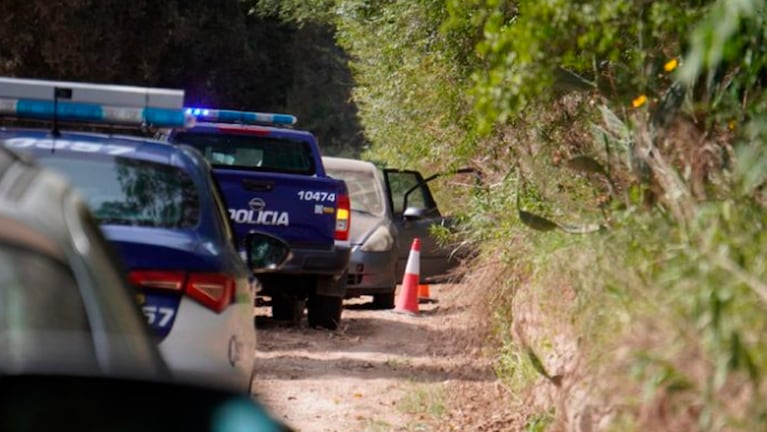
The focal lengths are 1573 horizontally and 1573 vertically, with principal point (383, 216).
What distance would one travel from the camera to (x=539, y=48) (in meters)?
6.91

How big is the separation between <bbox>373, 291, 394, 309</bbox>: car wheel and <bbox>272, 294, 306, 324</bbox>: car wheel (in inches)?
106

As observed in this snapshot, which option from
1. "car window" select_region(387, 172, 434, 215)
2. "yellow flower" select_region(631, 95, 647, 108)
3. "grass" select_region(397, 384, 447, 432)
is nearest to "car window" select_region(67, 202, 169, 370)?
"yellow flower" select_region(631, 95, 647, 108)

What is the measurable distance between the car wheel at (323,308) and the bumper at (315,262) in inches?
18.6

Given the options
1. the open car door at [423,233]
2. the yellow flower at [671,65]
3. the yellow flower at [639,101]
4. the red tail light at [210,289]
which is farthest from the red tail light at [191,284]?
the open car door at [423,233]

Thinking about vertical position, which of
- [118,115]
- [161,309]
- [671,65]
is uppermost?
[671,65]

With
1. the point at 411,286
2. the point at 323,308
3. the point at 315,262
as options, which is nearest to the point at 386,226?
the point at 411,286

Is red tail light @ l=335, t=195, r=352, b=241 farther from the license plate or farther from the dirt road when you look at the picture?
the license plate

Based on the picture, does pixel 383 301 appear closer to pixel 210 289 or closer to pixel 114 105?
pixel 114 105

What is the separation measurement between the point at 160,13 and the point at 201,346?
2221 centimetres

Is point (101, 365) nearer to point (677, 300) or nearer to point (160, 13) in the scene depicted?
point (677, 300)

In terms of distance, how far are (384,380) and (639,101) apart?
414 cm

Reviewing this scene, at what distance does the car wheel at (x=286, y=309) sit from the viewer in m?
14.3

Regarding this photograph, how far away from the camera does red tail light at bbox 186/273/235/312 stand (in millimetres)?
6477

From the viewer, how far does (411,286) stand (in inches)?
645
